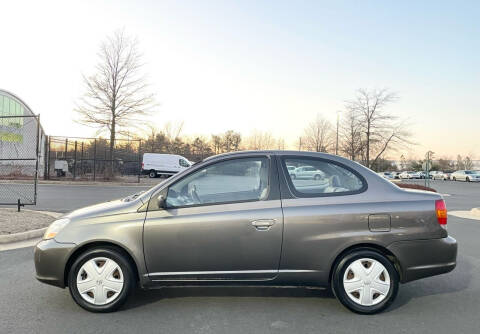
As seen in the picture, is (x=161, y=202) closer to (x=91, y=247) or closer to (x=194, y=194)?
(x=194, y=194)

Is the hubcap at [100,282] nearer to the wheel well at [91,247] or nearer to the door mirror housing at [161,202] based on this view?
the wheel well at [91,247]

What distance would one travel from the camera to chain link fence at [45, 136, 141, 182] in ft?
83.9

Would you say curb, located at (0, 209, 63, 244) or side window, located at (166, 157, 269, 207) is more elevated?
side window, located at (166, 157, 269, 207)

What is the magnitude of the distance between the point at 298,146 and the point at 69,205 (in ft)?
125

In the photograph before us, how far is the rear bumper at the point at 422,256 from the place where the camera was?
3.71m

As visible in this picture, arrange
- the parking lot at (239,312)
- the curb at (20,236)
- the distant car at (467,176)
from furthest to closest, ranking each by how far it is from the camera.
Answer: the distant car at (467,176), the curb at (20,236), the parking lot at (239,312)

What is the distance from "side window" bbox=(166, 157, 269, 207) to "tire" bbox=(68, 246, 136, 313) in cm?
80

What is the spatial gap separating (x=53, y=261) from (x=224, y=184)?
6.40 feet

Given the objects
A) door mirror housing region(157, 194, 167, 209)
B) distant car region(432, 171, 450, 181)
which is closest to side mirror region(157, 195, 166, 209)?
door mirror housing region(157, 194, 167, 209)

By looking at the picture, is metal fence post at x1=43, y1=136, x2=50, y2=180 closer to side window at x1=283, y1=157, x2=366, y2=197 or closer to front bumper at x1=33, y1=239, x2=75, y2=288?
front bumper at x1=33, y1=239, x2=75, y2=288

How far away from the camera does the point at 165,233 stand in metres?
3.65

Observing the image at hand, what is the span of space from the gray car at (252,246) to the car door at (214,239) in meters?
0.01

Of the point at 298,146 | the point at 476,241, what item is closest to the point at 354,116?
the point at 298,146

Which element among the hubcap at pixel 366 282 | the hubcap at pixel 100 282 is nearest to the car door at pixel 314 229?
the hubcap at pixel 366 282
